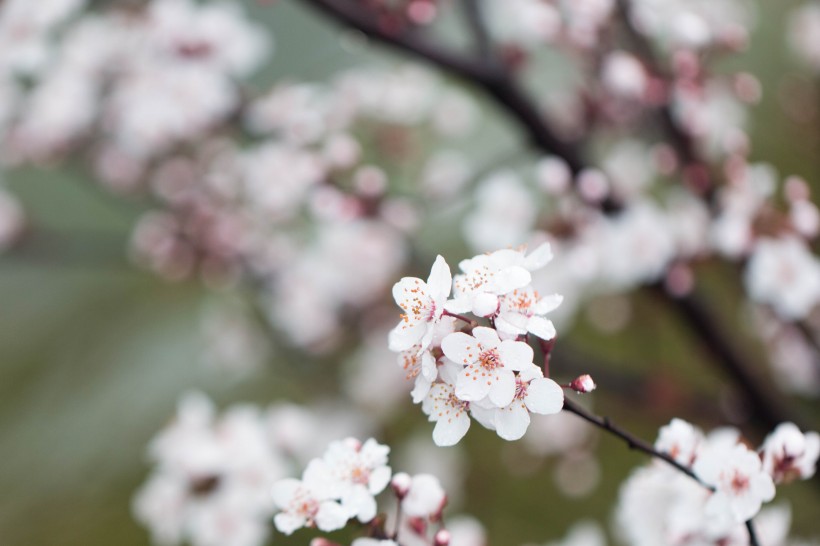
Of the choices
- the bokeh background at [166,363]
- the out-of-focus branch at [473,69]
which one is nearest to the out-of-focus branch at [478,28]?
the out-of-focus branch at [473,69]

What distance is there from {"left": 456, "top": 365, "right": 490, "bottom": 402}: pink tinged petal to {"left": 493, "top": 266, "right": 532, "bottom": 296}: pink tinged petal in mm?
55

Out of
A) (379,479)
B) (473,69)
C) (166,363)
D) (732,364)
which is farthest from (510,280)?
(166,363)

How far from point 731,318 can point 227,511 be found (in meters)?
1.73

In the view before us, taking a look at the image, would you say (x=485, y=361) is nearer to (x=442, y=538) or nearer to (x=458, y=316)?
(x=458, y=316)

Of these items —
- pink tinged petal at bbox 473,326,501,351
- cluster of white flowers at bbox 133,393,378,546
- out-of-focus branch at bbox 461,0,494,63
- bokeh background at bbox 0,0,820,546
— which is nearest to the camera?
pink tinged petal at bbox 473,326,501,351

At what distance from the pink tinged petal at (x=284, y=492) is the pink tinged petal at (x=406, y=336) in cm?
16

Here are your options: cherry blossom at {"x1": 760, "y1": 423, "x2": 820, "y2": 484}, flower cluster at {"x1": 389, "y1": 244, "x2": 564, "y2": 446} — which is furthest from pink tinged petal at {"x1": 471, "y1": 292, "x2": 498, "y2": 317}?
cherry blossom at {"x1": 760, "y1": 423, "x2": 820, "y2": 484}

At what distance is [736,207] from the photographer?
1.00m

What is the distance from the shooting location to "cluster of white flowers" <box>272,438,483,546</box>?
0.57 metres

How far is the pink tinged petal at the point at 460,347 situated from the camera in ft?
1.60

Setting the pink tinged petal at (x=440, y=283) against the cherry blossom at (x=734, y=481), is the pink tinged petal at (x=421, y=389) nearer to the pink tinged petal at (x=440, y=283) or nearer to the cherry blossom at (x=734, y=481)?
the pink tinged petal at (x=440, y=283)

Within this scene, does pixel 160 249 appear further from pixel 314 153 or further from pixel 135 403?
pixel 135 403

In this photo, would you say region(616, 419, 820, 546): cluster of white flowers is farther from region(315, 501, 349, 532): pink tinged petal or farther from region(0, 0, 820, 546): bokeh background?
region(0, 0, 820, 546): bokeh background

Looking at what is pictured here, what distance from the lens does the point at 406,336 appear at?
20.5 inches
